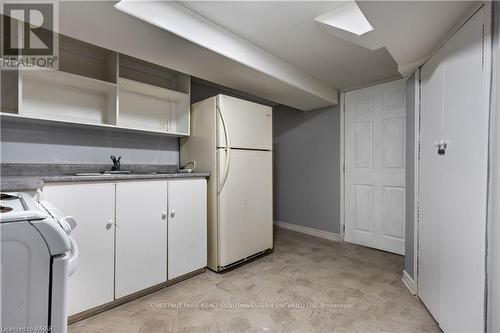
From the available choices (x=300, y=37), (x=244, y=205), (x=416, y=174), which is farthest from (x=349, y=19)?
(x=244, y=205)

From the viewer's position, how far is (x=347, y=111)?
3.31 metres

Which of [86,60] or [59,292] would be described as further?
[86,60]

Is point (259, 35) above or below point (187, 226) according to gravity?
above

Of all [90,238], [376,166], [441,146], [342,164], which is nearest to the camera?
[441,146]

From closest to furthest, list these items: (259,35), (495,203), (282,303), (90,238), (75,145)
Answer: (495,203) → (90,238) → (282,303) → (259,35) → (75,145)

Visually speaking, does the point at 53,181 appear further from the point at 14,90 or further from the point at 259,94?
the point at 259,94

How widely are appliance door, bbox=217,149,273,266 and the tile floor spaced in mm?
220

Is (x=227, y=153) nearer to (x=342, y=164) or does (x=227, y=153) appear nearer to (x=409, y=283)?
(x=342, y=164)

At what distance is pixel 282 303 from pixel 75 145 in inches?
86.3

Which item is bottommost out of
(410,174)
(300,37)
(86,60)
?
(410,174)

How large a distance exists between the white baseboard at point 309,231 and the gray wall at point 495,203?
2293 millimetres

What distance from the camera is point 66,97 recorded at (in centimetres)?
205

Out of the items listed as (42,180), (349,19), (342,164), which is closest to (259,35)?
(349,19)

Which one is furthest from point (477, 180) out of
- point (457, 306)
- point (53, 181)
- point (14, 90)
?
point (14, 90)
